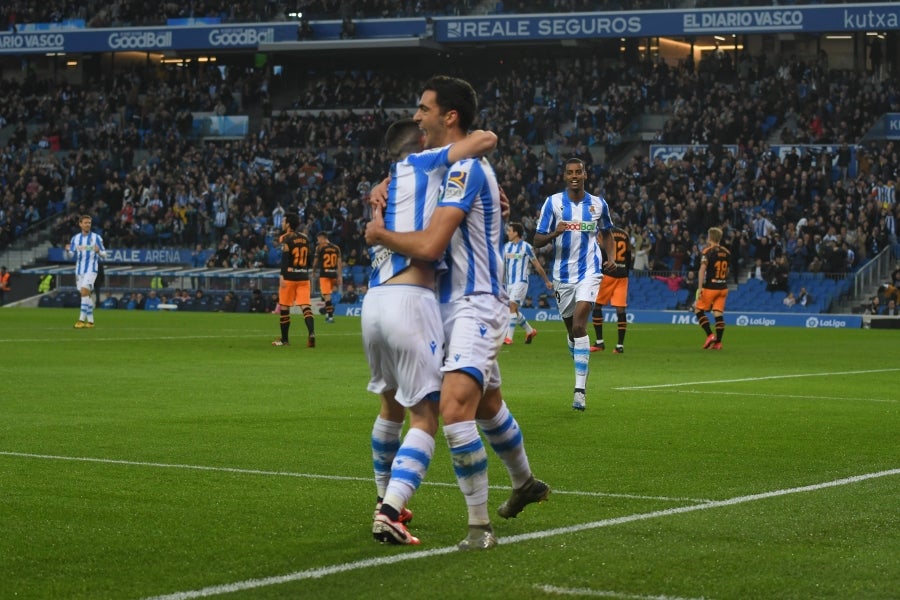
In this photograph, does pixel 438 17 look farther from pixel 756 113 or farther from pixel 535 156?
pixel 756 113

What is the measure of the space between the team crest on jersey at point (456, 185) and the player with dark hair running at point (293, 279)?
19.7 m

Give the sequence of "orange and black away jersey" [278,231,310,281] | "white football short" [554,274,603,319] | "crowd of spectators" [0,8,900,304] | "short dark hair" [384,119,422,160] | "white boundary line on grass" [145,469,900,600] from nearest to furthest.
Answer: "white boundary line on grass" [145,469,900,600] < "short dark hair" [384,119,422,160] < "white football short" [554,274,603,319] < "orange and black away jersey" [278,231,310,281] < "crowd of spectators" [0,8,900,304]

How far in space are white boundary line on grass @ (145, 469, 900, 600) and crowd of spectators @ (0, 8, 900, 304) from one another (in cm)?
3238

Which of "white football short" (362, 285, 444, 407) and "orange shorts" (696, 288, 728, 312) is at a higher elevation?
"white football short" (362, 285, 444, 407)

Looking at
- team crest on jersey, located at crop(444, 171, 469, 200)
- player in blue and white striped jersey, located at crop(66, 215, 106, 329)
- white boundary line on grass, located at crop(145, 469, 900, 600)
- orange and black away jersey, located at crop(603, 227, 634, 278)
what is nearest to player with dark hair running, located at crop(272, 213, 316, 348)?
orange and black away jersey, located at crop(603, 227, 634, 278)

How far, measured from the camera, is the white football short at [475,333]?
6898 millimetres

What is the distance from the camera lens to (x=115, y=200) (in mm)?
55938

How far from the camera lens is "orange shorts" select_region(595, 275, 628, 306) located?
27.6m

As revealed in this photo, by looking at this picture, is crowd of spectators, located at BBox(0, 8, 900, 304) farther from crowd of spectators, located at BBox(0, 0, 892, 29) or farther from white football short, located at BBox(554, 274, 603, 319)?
white football short, located at BBox(554, 274, 603, 319)

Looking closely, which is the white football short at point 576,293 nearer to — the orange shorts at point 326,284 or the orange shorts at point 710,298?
the orange shorts at point 710,298

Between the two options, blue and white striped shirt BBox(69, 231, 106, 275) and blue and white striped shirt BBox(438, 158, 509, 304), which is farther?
blue and white striped shirt BBox(69, 231, 106, 275)

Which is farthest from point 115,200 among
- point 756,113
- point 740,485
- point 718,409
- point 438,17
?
point 740,485

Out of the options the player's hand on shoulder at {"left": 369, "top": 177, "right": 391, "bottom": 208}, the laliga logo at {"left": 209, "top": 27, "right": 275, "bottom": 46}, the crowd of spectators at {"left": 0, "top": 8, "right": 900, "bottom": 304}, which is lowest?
the player's hand on shoulder at {"left": 369, "top": 177, "right": 391, "bottom": 208}

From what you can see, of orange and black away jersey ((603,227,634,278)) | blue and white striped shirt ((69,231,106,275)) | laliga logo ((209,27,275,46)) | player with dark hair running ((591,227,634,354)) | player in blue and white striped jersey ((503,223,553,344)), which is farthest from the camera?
laliga logo ((209,27,275,46))
